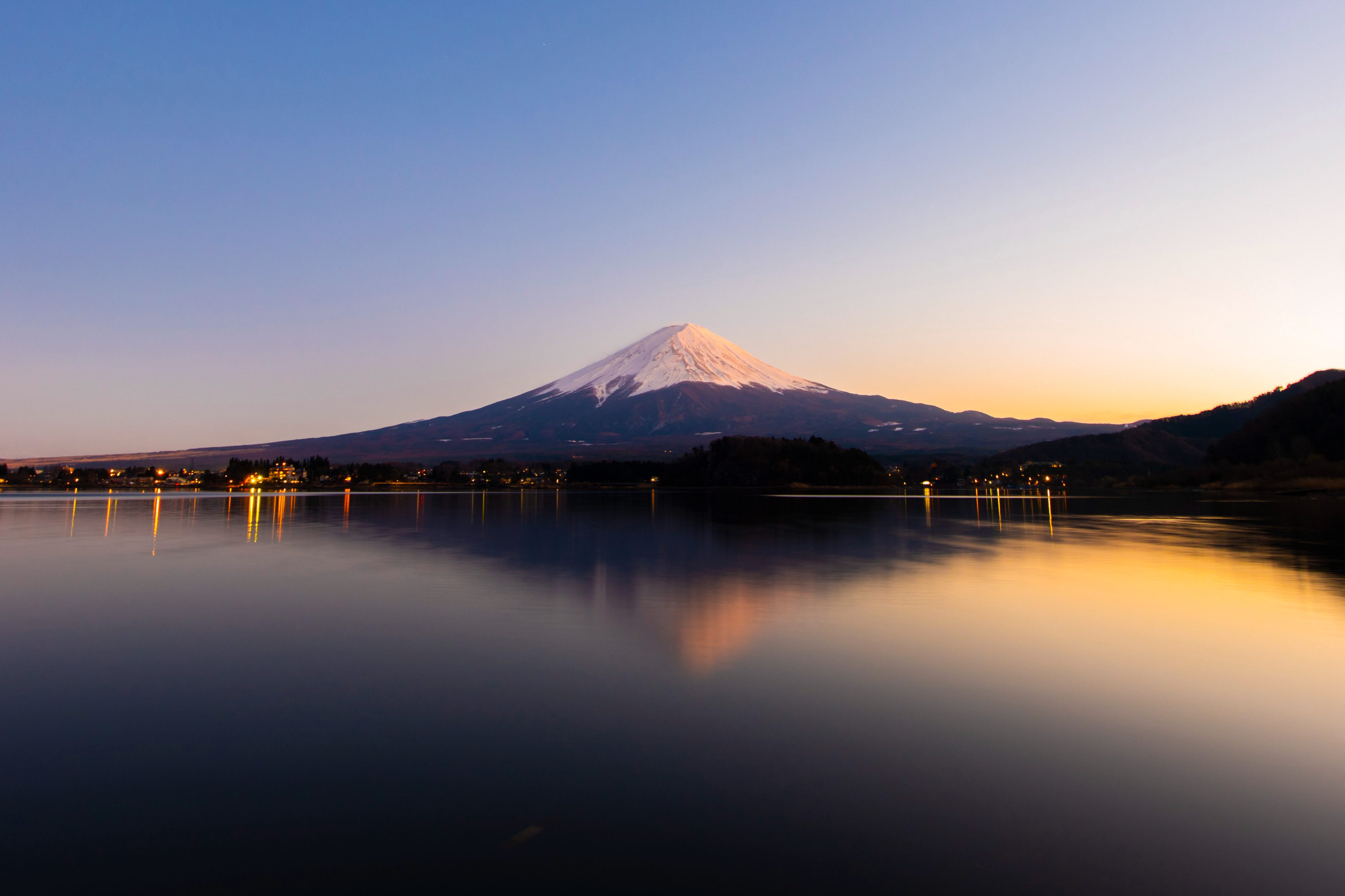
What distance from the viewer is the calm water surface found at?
3975 millimetres

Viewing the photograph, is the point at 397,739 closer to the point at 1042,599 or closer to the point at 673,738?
the point at 673,738

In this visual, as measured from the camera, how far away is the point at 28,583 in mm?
14883

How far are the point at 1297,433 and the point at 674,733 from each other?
108807 millimetres

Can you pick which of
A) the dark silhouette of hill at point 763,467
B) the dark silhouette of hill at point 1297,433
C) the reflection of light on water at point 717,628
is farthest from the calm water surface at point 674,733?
the dark silhouette of hill at point 763,467

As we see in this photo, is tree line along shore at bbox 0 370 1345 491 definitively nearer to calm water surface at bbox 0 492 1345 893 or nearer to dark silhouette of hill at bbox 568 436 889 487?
dark silhouette of hill at bbox 568 436 889 487

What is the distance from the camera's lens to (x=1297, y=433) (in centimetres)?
8681

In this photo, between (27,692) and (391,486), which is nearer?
(27,692)

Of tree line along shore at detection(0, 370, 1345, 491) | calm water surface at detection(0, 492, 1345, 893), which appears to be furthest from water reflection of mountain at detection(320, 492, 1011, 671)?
tree line along shore at detection(0, 370, 1345, 491)

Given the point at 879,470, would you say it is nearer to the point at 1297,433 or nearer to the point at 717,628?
the point at 1297,433

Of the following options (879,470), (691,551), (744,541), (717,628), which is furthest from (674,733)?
→ (879,470)

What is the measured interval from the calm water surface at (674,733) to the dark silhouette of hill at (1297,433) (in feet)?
284

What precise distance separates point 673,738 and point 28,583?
1570 centimetres

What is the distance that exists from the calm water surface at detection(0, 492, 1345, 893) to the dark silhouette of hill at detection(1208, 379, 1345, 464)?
8653 cm

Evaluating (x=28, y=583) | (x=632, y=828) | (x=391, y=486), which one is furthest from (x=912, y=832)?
(x=391, y=486)
